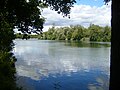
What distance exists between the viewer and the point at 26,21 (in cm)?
802
